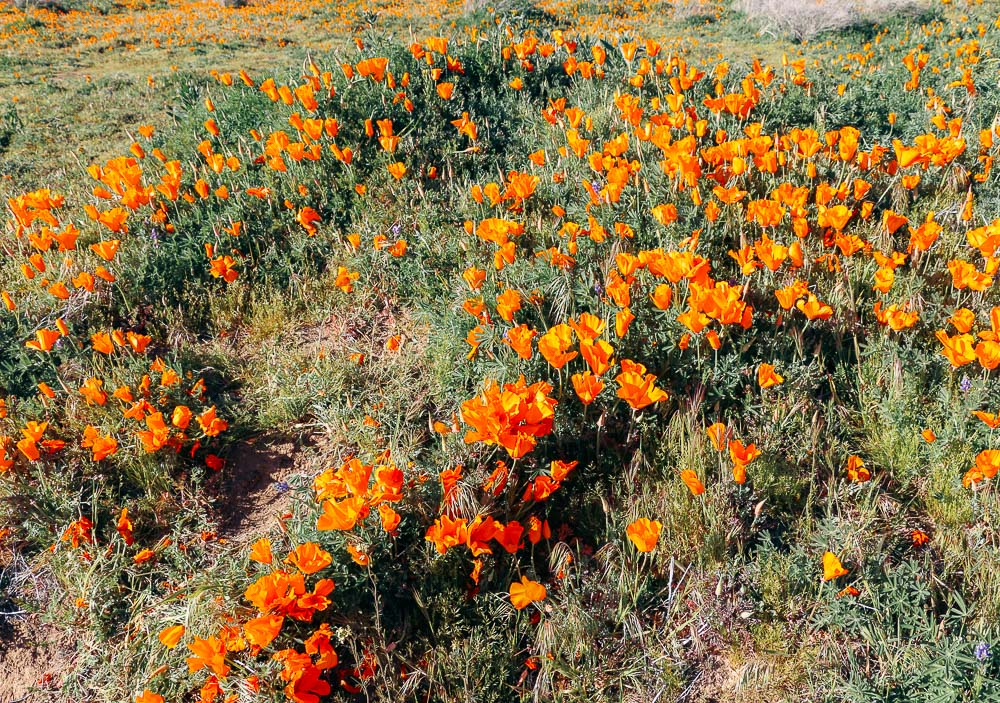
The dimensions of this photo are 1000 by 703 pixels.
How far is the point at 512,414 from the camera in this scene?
206 cm

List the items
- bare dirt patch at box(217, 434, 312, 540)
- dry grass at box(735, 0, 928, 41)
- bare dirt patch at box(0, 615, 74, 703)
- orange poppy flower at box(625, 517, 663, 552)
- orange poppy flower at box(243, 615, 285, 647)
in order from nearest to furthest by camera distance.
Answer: orange poppy flower at box(243, 615, 285, 647) → orange poppy flower at box(625, 517, 663, 552) → bare dirt patch at box(0, 615, 74, 703) → bare dirt patch at box(217, 434, 312, 540) → dry grass at box(735, 0, 928, 41)

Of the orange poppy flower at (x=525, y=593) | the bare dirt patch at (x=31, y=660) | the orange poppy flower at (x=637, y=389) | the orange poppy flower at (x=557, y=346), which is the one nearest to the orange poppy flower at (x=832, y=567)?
the orange poppy flower at (x=637, y=389)

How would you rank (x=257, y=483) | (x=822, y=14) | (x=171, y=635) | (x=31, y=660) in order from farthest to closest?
(x=822, y=14) < (x=257, y=483) < (x=31, y=660) < (x=171, y=635)

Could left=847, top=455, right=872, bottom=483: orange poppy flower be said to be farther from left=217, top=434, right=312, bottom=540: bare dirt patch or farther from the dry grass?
the dry grass

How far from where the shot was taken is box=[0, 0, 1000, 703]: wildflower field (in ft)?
6.59

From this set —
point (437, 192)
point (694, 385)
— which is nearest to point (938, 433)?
point (694, 385)

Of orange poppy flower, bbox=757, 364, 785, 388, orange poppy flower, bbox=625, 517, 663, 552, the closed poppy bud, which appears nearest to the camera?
the closed poppy bud

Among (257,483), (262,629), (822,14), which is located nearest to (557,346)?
(262,629)

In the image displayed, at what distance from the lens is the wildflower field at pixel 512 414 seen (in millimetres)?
2008

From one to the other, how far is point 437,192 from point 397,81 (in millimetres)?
1275

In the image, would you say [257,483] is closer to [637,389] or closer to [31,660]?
[31,660]

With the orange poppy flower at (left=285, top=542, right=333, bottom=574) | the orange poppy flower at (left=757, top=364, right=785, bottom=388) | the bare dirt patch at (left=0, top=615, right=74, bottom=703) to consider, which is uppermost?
the orange poppy flower at (left=757, top=364, right=785, bottom=388)

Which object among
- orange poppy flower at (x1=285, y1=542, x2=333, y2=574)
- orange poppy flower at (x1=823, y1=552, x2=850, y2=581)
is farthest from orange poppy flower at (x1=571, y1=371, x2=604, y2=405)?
orange poppy flower at (x1=285, y1=542, x2=333, y2=574)

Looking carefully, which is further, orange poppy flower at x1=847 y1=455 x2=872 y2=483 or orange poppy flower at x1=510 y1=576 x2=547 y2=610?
orange poppy flower at x1=847 y1=455 x2=872 y2=483
